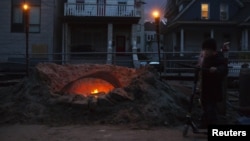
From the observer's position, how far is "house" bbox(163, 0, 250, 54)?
41781mm

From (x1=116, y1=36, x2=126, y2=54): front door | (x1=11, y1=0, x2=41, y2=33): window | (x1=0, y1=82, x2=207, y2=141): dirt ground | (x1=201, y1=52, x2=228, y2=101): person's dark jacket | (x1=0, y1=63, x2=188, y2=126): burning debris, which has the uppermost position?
(x1=11, y1=0, x2=41, y2=33): window

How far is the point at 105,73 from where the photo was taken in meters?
12.8

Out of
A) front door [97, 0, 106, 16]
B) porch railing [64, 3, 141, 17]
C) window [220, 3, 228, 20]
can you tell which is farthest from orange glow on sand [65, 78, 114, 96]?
window [220, 3, 228, 20]

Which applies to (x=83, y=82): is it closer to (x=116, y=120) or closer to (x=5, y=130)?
(x=116, y=120)

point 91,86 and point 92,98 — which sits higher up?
point 91,86

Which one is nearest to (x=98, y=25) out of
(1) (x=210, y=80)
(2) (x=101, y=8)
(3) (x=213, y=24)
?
(2) (x=101, y=8)

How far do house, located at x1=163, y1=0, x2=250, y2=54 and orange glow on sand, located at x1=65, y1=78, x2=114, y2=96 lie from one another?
29.1m

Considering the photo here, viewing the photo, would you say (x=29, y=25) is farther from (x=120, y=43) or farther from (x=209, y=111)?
(x=209, y=111)

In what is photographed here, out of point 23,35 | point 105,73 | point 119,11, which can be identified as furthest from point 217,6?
point 105,73

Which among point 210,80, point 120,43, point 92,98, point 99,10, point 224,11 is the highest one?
point 224,11

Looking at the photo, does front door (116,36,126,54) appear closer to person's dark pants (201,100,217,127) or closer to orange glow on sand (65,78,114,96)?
orange glow on sand (65,78,114,96)

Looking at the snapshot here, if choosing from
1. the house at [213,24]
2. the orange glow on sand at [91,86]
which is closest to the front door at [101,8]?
the house at [213,24]

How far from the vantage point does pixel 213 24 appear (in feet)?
138

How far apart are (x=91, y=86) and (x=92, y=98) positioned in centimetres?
178
